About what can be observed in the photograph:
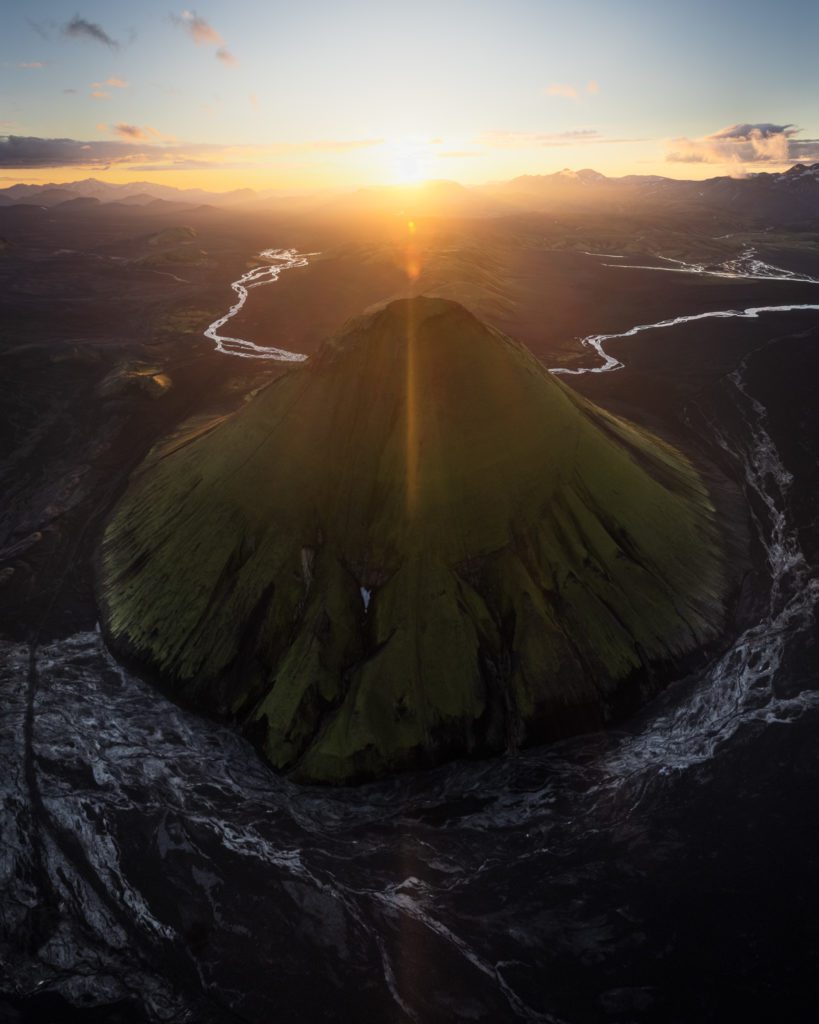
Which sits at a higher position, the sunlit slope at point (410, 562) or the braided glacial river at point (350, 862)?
the sunlit slope at point (410, 562)

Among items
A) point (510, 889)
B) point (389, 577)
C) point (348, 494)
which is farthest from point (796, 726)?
point (348, 494)

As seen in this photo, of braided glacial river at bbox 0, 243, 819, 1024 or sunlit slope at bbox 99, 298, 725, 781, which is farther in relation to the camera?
sunlit slope at bbox 99, 298, 725, 781

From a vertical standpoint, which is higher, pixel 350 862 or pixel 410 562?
pixel 410 562

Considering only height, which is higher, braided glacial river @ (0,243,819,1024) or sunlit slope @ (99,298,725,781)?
sunlit slope @ (99,298,725,781)

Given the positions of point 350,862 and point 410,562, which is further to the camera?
point 410,562

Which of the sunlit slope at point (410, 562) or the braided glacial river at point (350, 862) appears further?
the sunlit slope at point (410, 562)
